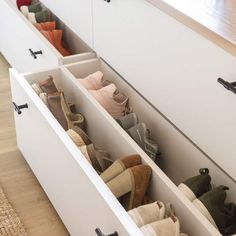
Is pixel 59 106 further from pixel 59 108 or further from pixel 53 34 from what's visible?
pixel 53 34

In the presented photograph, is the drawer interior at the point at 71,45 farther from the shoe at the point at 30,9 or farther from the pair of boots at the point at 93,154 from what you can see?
the pair of boots at the point at 93,154

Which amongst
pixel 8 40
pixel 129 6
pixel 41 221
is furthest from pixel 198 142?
pixel 8 40

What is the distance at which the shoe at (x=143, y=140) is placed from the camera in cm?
124

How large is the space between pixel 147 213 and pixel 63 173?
0.95 ft

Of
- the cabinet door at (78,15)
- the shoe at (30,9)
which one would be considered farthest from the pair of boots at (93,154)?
the shoe at (30,9)

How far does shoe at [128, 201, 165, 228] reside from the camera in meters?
0.98

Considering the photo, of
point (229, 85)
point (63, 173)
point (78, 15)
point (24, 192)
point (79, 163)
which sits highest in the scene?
point (229, 85)

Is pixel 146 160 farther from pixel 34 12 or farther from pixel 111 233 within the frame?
pixel 34 12

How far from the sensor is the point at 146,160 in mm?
1099

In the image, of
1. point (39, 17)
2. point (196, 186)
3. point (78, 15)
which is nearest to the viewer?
point (196, 186)

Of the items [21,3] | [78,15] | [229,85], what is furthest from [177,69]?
[21,3]

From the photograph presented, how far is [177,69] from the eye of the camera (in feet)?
3.68

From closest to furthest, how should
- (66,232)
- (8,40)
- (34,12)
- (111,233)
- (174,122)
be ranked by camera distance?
1. (111,233)
2. (174,122)
3. (66,232)
4. (34,12)
5. (8,40)

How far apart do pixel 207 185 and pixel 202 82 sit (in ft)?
0.76
